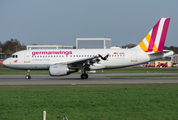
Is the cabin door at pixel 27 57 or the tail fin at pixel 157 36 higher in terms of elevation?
the tail fin at pixel 157 36

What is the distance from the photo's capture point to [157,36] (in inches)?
1239

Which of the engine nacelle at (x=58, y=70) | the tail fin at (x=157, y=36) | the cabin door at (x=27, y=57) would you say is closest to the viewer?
the engine nacelle at (x=58, y=70)

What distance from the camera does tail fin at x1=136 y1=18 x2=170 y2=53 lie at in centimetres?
3128

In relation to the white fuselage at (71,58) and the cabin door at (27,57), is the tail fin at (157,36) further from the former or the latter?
the cabin door at (27,57)

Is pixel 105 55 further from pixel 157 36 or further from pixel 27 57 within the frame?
pixel 27 57

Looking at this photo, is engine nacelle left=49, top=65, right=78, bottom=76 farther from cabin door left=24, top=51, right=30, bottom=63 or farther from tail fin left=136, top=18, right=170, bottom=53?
tail fin left=136, top=18, right=170, bottom=53

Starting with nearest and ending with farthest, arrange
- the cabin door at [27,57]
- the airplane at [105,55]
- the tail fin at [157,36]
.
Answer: the airplane at [105,55] < the tail fin at [157,36] < the cabin door at [27,57]

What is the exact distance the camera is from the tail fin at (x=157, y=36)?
31.3m
